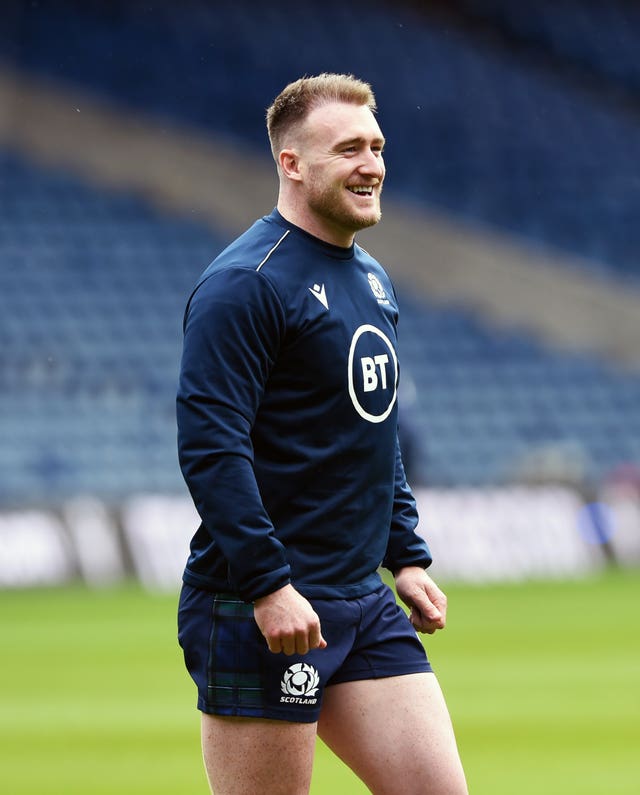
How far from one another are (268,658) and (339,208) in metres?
1.12

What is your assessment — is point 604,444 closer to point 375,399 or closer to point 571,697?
point 571,697

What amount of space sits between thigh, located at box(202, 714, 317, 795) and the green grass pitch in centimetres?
315

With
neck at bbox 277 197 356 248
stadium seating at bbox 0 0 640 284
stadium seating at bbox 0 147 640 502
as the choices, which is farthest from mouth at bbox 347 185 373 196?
stadium seating at bbox 0 0 640 284

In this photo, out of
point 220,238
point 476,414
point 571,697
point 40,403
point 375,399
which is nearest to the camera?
point 375,399

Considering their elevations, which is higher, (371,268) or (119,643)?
(371,268)

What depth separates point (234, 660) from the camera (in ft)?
13.1

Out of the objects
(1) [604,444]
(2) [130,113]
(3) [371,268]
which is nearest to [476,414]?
(1) [604,444]

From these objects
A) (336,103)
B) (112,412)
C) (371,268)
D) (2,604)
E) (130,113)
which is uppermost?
(130,113)

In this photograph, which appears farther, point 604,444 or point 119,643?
point 604,444

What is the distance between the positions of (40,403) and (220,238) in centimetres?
490

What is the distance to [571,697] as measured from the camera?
9.82 metres

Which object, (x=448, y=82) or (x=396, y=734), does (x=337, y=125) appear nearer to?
(x=396, y=734)

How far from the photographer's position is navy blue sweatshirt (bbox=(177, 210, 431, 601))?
3.76 meters

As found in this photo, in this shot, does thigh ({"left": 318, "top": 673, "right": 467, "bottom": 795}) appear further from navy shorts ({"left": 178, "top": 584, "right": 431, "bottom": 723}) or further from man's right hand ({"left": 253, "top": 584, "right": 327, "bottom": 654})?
man's right hand ({"left": 253, "top": 584, "right": 327, "bottom": 654})
